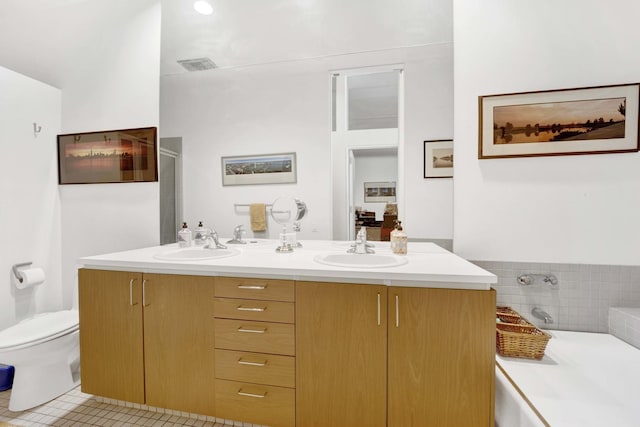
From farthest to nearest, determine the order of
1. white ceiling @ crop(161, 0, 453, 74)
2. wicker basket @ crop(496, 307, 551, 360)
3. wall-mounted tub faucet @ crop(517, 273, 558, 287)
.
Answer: white ceiling @ crop(161, 0, 453, 74), wall-mounted tub faucet @ crop(517, 273, 558, 287), wicker basket @ crop(496, 307, 551, 360)

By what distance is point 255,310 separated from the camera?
1235 millimetres

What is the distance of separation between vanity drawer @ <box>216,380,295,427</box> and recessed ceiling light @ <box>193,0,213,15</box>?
2026 mm

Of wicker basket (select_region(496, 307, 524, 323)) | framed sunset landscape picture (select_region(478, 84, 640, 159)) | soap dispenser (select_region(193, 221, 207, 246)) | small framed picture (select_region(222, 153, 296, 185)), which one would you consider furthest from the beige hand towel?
wicker basket (select_region(496, 307, 524, 323))

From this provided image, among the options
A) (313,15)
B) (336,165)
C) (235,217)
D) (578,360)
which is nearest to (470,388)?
(578,360)

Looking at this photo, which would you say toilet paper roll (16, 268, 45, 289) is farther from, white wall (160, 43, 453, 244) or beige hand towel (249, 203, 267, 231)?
beige hand towel (249, 203, 267, 231)

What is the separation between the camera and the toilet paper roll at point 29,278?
1.76 metres

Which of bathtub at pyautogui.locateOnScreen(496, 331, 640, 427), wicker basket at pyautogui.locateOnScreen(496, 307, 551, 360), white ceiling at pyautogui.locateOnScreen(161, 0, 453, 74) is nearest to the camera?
bathtub at pyautogui.locateOnScreen(496, 331, 640, 427)

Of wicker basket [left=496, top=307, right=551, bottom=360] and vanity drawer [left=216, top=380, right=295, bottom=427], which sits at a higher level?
wicker basket [left=496, top=307, right=551, bottom=360]

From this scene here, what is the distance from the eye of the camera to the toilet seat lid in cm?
137

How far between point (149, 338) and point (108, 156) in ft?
4.47

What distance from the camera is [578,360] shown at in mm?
1183

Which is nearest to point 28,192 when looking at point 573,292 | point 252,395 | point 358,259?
point 252,395

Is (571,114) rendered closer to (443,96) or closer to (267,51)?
(443,96)

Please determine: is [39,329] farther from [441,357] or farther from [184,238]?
[441,357]
